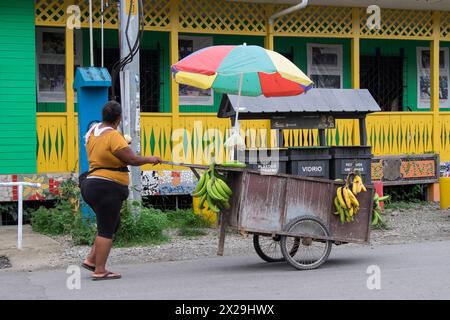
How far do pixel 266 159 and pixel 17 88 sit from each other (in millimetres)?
4507

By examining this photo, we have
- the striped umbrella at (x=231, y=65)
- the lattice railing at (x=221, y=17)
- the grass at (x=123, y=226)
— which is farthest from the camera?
the lattice railing at (x=221, y=17)

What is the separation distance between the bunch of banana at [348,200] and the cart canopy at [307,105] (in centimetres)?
284

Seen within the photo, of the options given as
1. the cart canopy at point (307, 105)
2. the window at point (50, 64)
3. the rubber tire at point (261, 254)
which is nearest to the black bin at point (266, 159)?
the cart canopy at point (307, 105)

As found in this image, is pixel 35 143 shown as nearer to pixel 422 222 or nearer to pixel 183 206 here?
pixel 183 206

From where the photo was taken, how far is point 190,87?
1520 centimetres

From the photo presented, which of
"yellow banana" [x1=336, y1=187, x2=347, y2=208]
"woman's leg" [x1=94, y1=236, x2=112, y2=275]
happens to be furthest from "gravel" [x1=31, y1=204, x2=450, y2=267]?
"yellow banana" [x1=336, y1=187, x2=347, y2=208]

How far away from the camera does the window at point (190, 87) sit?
1508 cm

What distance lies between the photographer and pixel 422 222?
41.5ft

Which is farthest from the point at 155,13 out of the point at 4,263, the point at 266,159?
the point at 4,263

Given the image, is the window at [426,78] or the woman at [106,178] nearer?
the woman at [106,178]

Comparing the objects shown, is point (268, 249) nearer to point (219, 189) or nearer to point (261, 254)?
point (261, 254)

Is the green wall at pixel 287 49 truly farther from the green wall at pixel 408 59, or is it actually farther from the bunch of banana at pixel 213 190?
the bunch of banana at pixel 213 190

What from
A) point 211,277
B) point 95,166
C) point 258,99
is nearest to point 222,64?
point 95,166

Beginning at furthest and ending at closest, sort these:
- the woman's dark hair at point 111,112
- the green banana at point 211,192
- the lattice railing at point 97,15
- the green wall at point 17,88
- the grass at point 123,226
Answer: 1. the lattice railing at point 97,15
2. the green wall at point 17,88
3. the grass at point 123,226
4. the green banana at point 211,192
5. the woman's dark hair at point 111,112
